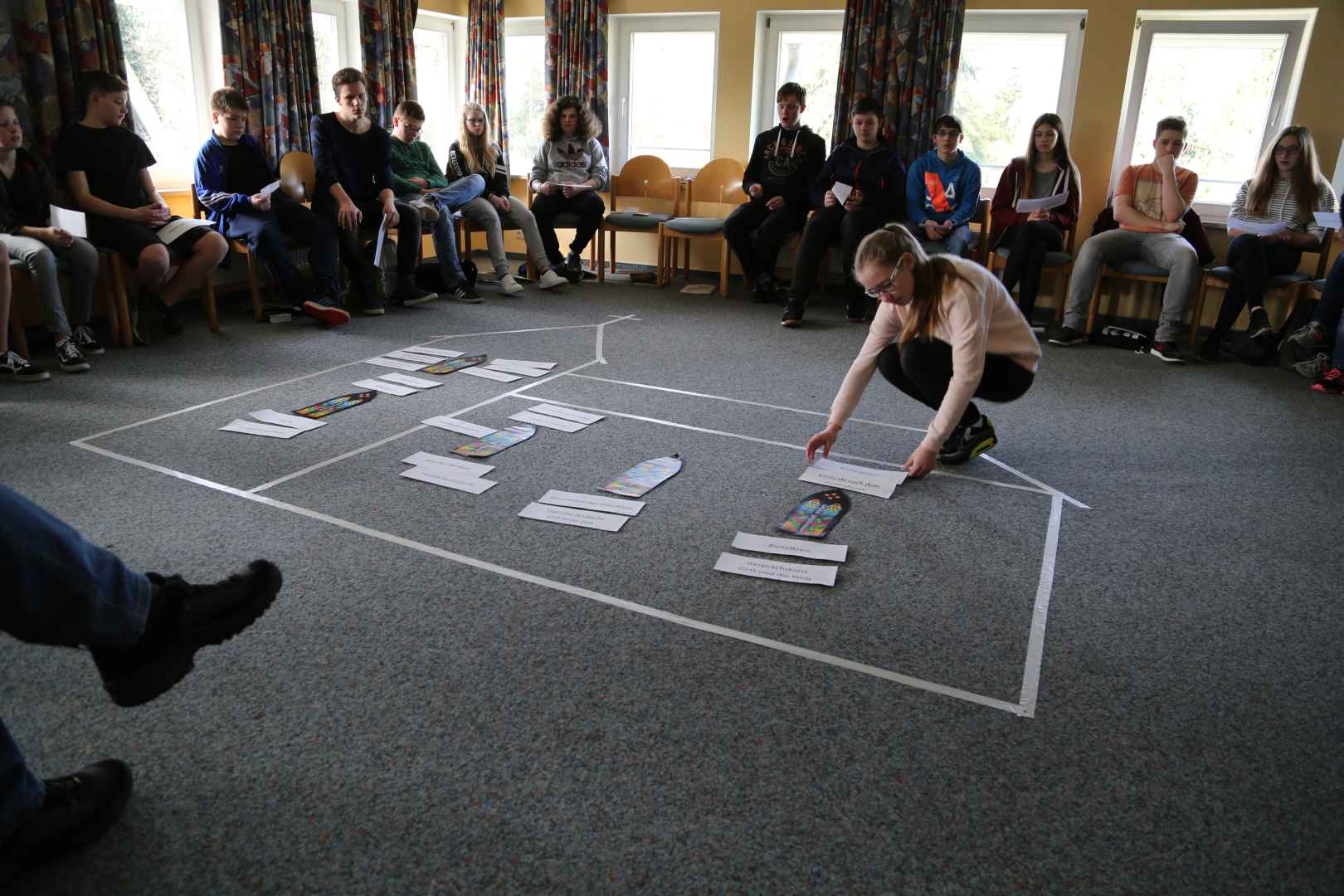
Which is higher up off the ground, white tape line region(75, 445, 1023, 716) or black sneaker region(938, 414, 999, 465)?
black sneaker region(938, 414, 999, 465)

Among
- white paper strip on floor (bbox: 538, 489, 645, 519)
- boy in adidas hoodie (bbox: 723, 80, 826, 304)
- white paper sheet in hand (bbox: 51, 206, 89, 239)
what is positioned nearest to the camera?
white paper strip on floor (bbox: 538, 489, 645, 519)

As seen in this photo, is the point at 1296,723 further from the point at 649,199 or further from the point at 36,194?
the point at 649,199

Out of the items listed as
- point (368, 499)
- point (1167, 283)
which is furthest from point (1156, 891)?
point (1167, 283)

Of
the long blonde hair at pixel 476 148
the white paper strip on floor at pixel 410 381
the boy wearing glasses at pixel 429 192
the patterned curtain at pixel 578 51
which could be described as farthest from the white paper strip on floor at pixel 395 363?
the patterned curtain at pixel 578 51

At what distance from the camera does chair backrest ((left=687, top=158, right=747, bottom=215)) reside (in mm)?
6770

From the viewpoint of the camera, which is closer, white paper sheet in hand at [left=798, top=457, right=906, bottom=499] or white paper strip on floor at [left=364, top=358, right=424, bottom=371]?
white paper sheet in hand at [left=798, top=457, right=906, bottom=499]

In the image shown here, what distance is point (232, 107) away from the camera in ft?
16.4

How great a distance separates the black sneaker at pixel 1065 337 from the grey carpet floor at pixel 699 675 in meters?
1.77

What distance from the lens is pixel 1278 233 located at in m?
5.04

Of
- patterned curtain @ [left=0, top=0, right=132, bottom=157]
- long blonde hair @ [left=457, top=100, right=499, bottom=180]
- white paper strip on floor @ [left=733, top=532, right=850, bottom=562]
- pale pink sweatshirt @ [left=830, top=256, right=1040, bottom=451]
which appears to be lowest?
white paper strip on floor @ [left=733, top=532, right=850, bottom=562]

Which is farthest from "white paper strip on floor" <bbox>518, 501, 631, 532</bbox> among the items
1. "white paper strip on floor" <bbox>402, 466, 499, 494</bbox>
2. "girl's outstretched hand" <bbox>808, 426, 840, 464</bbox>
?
"girl's outstretched hand" <bbox>808, 426, 840, 464</bbox>

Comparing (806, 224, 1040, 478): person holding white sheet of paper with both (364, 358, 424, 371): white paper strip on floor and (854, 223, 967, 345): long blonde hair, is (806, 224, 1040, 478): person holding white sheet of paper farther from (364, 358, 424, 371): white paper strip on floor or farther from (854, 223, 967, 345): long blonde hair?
(364, 358, 424, 371): white paper strip on floor

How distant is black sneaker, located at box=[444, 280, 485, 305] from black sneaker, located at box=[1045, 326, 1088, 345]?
350cm

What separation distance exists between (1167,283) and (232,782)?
523 centimetres
